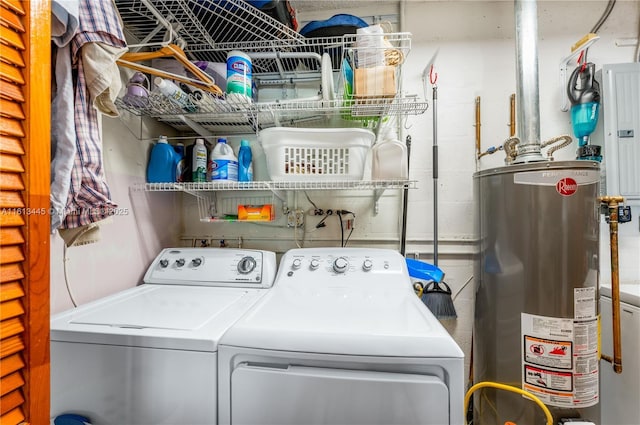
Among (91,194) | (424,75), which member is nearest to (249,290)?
(91,194)

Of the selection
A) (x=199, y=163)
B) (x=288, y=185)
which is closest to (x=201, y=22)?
(x=199, y=163)

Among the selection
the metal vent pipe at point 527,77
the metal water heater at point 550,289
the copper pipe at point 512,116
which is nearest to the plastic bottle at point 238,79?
the metal water heater at point 550,289

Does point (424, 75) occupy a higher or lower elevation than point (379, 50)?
higher

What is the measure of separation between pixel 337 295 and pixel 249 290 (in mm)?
455

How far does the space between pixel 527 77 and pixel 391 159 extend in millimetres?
884

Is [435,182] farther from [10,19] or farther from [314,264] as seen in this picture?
[10,19]

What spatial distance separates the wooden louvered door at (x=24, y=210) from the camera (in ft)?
1.75

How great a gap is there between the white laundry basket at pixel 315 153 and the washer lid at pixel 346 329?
2.01ft

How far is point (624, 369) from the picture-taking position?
51.1 inches

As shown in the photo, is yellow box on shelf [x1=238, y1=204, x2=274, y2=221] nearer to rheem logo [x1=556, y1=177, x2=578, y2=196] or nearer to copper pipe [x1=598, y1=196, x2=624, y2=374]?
rheem logo [x1=556, y1=177, x2=578, y2=196]

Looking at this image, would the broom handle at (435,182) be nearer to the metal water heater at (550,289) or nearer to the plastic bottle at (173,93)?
the metal water heater at (550,289)

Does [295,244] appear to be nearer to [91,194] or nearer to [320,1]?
[91,194]

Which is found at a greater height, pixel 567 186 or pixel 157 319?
pixel 567 186

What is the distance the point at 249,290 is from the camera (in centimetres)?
131
